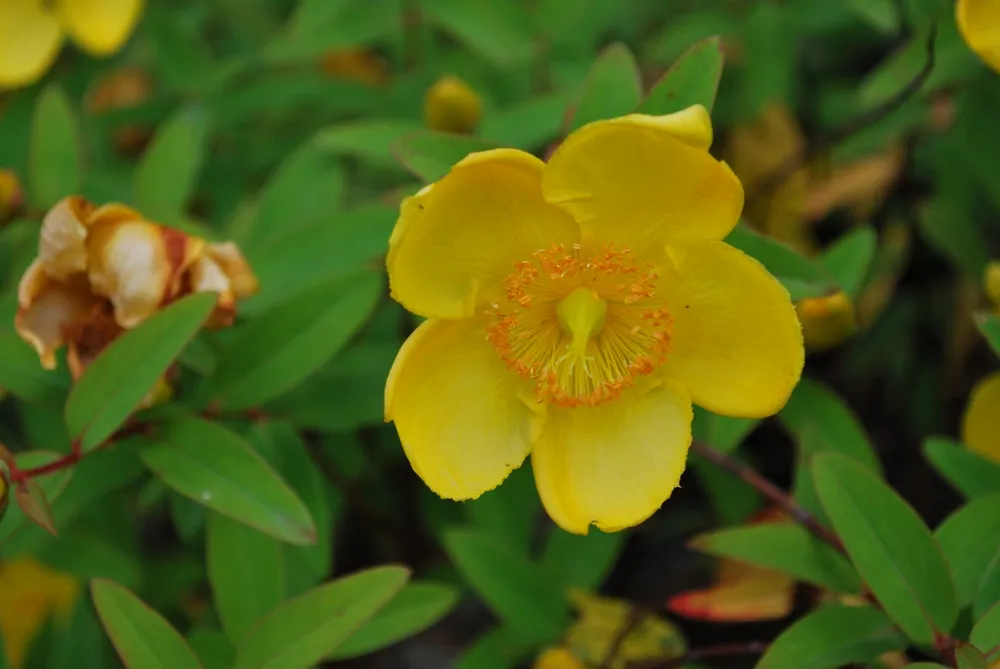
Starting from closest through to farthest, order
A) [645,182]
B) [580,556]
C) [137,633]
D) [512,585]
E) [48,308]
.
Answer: [645,182]
[137,633]
[48,308]
[512,585]
[580,556]

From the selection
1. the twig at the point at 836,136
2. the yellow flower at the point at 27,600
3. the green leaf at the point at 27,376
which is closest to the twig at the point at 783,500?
the twig at the point at 836,136

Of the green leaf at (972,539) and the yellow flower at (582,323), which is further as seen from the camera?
the green leaf at (972,539)

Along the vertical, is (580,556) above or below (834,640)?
below

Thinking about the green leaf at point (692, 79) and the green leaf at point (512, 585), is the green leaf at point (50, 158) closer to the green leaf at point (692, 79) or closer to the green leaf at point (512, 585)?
the green leaf at point (512, 585)

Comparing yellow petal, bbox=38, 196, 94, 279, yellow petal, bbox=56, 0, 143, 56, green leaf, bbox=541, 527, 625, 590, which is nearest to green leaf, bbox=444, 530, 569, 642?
green leaf, bbox=541, 527, 625, 590

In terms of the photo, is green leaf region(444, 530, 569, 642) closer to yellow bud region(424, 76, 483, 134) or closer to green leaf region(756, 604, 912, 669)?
green leaf region(756, 604, 912, 669)

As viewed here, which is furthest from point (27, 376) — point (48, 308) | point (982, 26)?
point (982, 26)

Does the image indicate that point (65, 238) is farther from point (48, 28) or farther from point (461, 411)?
point (48, 28)
